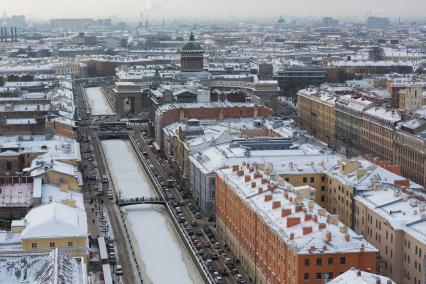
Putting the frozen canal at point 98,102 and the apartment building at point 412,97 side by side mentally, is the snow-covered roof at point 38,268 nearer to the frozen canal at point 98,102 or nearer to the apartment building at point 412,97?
the apartment building at point 412,97

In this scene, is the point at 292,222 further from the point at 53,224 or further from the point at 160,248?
the point at 160,248

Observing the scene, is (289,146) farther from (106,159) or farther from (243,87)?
(243,87)

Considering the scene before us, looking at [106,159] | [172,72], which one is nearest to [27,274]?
[106,159]

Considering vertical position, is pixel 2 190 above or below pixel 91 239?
above

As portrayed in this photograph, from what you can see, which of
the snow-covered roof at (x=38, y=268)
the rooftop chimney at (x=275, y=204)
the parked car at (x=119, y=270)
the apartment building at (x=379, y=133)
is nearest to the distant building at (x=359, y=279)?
the rooftop chimney at (x=275, y=204)

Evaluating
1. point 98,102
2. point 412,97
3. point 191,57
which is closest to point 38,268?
point 412,97

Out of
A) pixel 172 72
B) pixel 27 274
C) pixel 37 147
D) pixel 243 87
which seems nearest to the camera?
pixel 27 274
